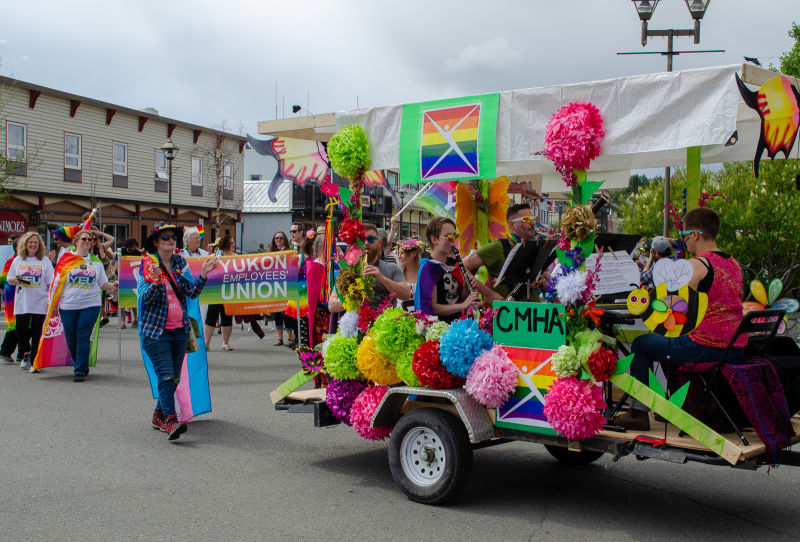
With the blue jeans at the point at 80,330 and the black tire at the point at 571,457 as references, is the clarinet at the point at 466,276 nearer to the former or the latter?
the black tire at the point at 571,457

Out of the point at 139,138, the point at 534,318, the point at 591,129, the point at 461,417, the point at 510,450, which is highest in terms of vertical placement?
the point at 139,138

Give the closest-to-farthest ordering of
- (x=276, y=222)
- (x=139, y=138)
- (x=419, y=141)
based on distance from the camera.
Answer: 1. (x=419, y=141)
2. (x=139, y=138)
3. (x=276, y=222)

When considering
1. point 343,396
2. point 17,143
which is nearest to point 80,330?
point 343,396

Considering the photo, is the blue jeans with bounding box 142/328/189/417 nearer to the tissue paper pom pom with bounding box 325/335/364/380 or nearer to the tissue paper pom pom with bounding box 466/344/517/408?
the tissue paper pom pom with bounding box 325/335/364/380

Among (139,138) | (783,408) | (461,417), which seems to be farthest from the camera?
(139,138)

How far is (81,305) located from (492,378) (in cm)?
706

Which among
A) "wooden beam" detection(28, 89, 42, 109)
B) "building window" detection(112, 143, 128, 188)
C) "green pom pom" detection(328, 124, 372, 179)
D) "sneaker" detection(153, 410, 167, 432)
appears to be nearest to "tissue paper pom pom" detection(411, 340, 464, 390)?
"green pom pom" detection(328, 124, 372, 179)

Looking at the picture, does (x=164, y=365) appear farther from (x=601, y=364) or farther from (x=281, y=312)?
(x=281, y=312)

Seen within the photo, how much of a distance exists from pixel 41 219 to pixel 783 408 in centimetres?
2989

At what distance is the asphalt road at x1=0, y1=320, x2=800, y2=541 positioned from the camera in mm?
4715

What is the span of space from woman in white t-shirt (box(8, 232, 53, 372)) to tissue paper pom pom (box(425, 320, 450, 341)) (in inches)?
299

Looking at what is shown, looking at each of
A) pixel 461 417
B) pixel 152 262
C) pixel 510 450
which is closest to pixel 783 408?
pixel 461 417

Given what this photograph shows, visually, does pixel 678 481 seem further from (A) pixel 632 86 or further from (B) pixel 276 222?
(B) pixel 276 222

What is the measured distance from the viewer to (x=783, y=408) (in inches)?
184
